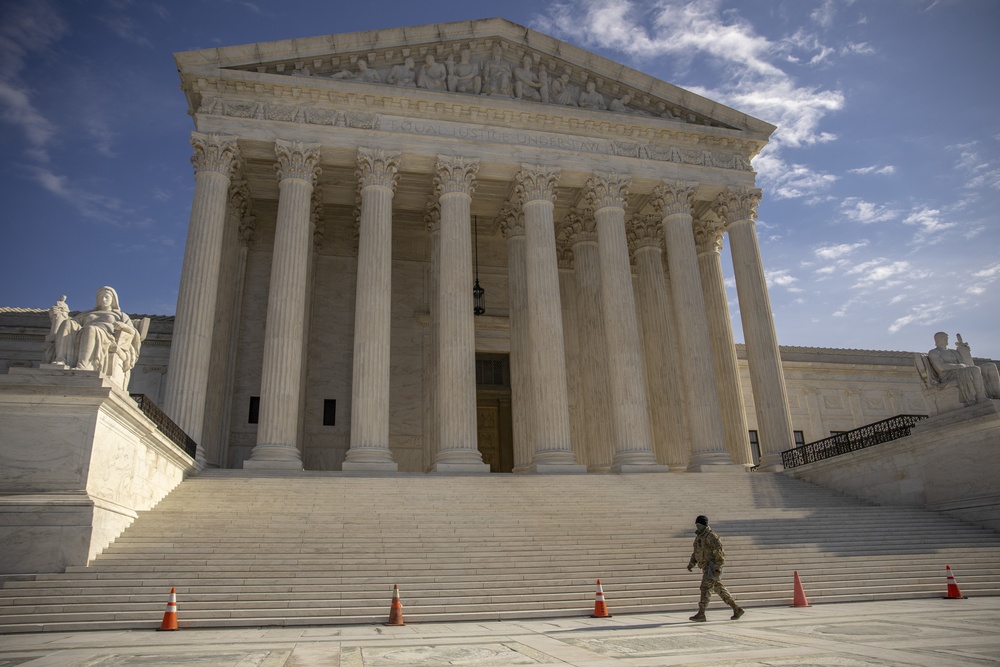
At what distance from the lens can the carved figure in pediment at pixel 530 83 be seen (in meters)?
29.2

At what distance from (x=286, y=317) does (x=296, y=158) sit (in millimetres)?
6259

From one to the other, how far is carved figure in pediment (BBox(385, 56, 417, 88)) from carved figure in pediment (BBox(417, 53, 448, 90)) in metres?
0.29

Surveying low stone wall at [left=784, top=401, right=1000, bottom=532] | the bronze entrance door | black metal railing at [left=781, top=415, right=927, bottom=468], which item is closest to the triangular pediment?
the bronze entrance door

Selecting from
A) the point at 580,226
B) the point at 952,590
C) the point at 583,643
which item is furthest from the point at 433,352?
the point at 583,643

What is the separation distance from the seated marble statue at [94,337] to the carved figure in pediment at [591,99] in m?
20.9

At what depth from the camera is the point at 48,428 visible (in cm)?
1328

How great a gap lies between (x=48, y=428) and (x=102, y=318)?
2.74 m

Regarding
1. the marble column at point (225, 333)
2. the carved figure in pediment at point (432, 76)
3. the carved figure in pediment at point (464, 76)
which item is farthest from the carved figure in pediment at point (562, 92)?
the marble column at point (225, 333)

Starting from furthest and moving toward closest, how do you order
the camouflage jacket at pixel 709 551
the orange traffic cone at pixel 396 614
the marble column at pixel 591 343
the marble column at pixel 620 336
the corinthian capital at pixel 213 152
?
the marble column at pixel 591 343 → the marble column at pixel 620 336 → the corinthian capital at pixel 213 152 → the orange traffic cone at pixel 396 614 → the camouflage jacket at pixel 709 551

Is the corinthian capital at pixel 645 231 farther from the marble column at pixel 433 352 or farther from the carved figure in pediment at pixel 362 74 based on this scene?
the carved figure in pediment at pixel 362 74

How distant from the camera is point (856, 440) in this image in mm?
23734

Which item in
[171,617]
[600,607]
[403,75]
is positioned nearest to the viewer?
[171,617]

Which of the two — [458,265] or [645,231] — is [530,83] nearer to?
[645,231]

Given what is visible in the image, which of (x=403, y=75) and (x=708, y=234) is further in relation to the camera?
(x=708, y=234)
